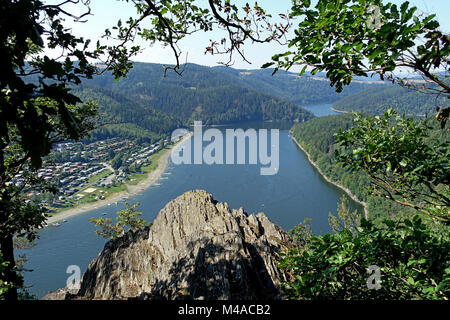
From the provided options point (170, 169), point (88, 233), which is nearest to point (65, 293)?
point (88, 233)

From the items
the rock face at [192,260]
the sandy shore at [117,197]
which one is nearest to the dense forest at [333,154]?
the rock face at [192,260]

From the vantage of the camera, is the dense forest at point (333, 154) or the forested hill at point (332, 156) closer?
the dense forest at point (333, 154)

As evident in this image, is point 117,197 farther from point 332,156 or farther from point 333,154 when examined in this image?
point 332,156

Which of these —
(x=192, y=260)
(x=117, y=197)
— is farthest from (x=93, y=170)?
(x=192, y=260)

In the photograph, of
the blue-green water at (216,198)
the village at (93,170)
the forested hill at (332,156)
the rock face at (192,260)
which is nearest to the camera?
the rock face at (192,260)

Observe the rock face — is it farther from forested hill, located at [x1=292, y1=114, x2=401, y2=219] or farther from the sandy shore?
the sandy shore

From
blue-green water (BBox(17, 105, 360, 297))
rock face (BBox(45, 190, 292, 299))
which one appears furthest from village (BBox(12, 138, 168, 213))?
rock face (BBox(45, 190, 292, 299))

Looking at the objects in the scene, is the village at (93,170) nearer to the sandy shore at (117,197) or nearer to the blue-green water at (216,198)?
the sandy shore at (117,197)
